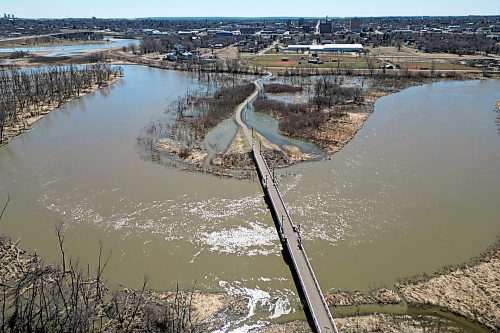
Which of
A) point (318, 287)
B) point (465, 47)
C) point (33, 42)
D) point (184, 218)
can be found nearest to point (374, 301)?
point (318, 287)

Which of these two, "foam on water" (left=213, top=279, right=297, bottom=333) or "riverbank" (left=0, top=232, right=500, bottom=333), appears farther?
"foam on water" (left=213, top=279, right=297, bottom=333)

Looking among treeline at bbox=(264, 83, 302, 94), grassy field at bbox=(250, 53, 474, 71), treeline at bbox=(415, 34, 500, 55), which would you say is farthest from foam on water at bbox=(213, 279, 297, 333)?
treeline at bbox=(415, 34, 500, 55)

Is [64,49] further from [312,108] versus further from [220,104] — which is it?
[312,108]

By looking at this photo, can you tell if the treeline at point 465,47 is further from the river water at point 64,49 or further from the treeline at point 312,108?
the river water at point 64,49

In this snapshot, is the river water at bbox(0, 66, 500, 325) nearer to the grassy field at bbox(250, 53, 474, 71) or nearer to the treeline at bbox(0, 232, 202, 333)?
the treeline at bbox(0, 232, 202, 333)

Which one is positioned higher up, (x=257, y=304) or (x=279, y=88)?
(x=279, y=88)

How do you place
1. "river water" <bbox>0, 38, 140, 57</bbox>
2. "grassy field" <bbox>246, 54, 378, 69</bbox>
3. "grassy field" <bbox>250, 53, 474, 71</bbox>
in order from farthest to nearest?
"river water" <bbox>0, 38, 140, 57</bbox> < "grassy field" <bbox>246, 54, 378, 69</bbox> < "grassy field" <bbox>250, 53, 474, 71</bbox>

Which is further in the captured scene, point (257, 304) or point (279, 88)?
point (279, 88)
